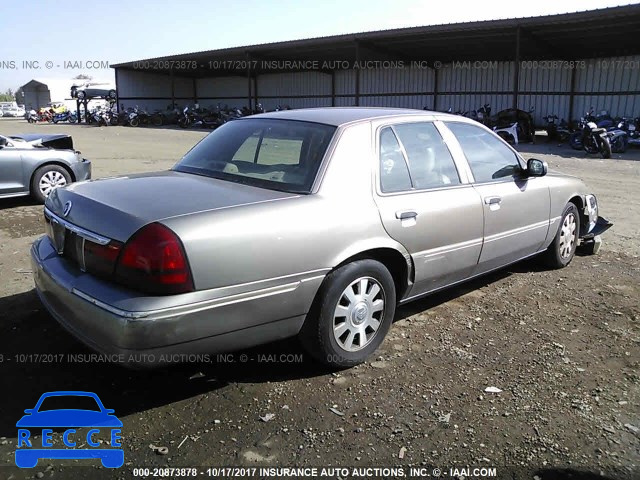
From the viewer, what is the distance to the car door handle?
3.71 m

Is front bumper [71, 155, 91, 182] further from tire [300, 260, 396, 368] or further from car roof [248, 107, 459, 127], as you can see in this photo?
tire [300, 260, 396, 368]

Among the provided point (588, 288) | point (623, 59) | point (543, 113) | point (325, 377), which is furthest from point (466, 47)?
point (325, 377)

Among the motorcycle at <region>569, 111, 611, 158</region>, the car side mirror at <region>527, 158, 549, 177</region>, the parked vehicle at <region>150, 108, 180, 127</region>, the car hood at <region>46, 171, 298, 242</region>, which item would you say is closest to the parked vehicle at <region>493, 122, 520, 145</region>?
the motorcycle at <region>569, 111, 611, 158</region>

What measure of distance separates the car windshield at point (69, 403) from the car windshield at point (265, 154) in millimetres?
1605

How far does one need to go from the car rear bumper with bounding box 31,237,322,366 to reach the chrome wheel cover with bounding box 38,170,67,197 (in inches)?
233

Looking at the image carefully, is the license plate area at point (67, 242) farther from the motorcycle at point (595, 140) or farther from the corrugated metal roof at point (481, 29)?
the corrugated metal roof at point (481, 29)

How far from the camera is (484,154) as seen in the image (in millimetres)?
4695

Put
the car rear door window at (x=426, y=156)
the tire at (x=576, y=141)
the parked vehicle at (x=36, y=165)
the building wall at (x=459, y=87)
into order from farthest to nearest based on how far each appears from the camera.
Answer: the building wall at (x=459, y=87) → the tire at (x=576, y=141) → the parked vehicle at (x=36, y=165) → the car rear door window at (x=426, y=156)

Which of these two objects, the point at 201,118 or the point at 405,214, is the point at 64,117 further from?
the point at 405,214

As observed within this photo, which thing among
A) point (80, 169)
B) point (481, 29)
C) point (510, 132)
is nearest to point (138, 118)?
point (481, 29)

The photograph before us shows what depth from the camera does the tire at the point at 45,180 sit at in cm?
857

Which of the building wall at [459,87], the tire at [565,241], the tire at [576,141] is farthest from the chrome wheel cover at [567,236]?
the building wall at [459,87]

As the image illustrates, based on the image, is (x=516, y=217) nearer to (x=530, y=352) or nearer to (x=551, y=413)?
(x=530, y=352)

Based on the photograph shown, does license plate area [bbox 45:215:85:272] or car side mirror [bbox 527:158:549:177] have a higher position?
car side mirror [bbox 527:158:549:177]
